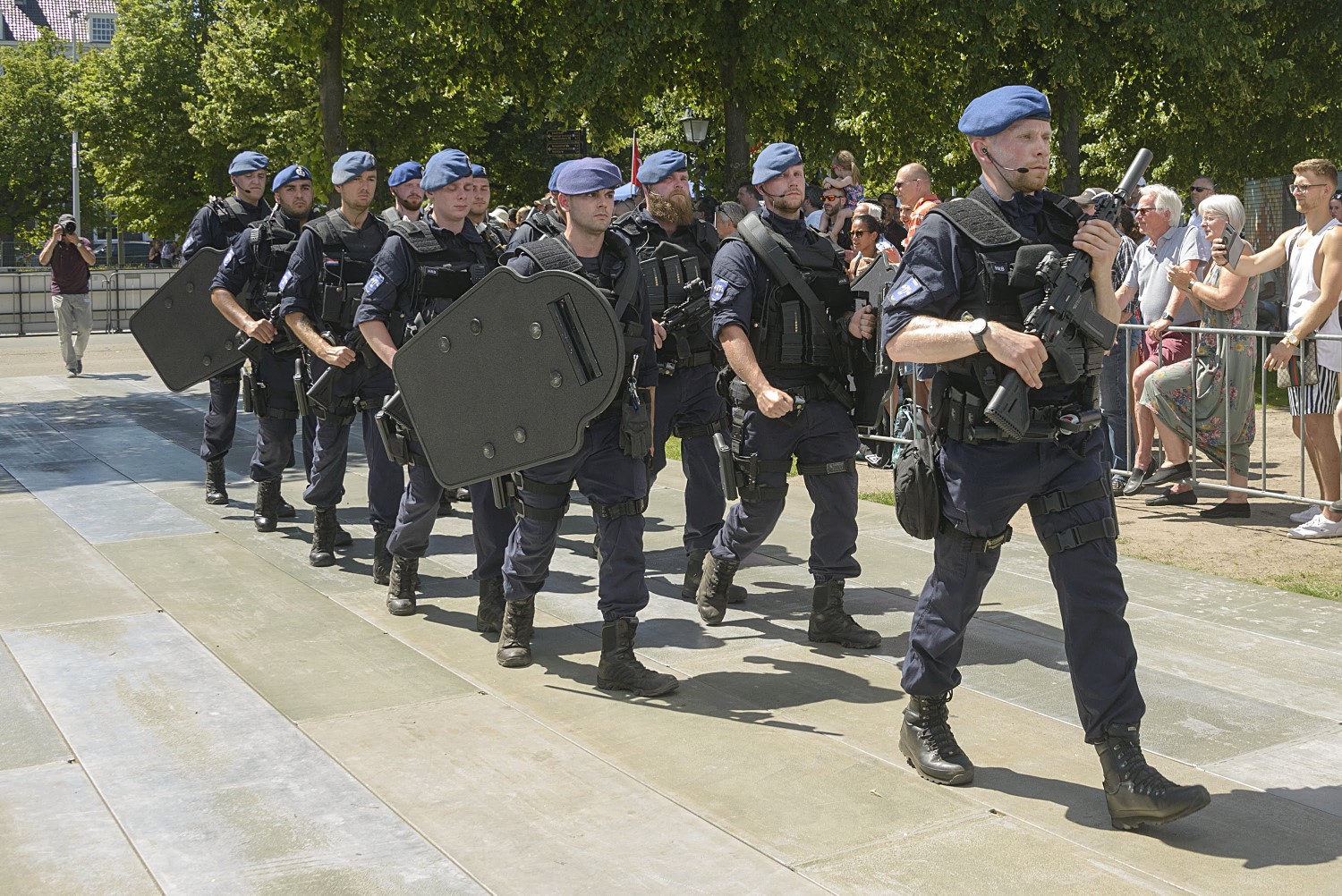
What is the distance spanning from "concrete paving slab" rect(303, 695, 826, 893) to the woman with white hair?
5.32 m

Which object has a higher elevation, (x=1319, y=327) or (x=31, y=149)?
(x=31, y=149)

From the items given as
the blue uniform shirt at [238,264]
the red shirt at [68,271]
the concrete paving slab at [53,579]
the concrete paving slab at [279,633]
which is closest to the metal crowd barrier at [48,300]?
the red shirt at [68,271]

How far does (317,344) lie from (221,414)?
2576 mm

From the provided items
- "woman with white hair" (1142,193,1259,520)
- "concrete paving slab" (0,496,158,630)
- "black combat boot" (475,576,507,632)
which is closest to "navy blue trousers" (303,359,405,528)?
"black combat boot" (475,576,507,632)

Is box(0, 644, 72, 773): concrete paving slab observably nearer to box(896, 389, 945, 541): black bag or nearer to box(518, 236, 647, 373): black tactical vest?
box(518, 236, 647, 373): black tactical vest

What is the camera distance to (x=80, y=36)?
97.0 meters

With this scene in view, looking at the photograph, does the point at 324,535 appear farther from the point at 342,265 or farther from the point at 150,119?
the point at 150,119

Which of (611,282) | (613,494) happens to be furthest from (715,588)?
(611,282)

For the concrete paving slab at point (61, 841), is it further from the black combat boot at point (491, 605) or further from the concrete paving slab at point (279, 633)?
the black combat boot at point (491, 605)

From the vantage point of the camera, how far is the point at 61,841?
4012 mm

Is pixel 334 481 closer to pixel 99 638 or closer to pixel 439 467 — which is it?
pixel 99 638

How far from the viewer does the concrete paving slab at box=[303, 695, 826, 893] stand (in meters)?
3.77

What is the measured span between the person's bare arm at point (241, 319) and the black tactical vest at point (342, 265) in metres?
0.76

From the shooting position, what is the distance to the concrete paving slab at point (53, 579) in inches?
261
